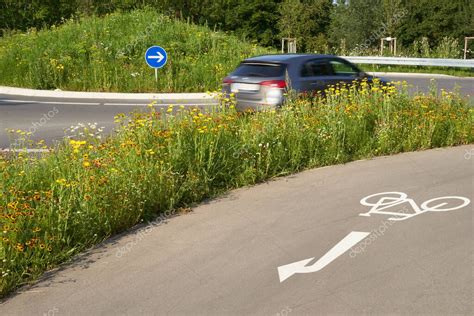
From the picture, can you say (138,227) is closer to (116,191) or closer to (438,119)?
(116,191)

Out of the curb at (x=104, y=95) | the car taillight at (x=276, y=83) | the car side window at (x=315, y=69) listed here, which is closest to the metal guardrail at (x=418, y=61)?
the curb at (x=104, y=95)

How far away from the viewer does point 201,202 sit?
23.3 ft

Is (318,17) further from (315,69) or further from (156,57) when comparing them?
(315,69)

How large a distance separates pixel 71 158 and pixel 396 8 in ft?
182

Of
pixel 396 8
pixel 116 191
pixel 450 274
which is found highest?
pixel 396 8

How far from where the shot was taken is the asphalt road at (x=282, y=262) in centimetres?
438

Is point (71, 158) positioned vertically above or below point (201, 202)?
above

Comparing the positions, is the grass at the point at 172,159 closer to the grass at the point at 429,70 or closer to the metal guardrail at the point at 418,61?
the metal guardrail at the point at 418,61

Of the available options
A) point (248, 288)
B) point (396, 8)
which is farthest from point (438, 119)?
point (396, 8)

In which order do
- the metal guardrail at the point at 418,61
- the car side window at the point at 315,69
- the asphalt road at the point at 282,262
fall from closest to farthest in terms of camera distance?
the asphalt road at the point at 282,262
the car side window at the point at 315,69
the metal guardrail at the point at 418,61

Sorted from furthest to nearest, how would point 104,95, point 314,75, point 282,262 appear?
point 104,95, point 314,75, point 282,262

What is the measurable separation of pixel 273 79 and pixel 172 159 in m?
5.08

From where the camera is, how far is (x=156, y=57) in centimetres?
1969

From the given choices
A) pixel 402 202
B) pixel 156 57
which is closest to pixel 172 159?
pixel 402 202
